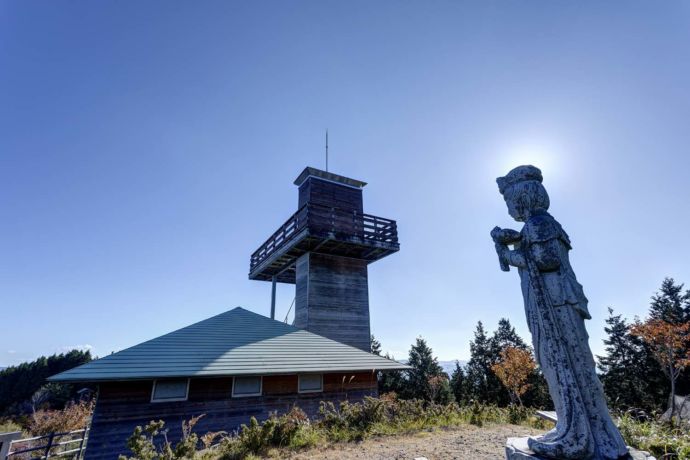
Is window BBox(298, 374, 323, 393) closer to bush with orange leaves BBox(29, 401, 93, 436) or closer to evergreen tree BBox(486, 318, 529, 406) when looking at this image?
bush with orange leaves BBox(29, 401, 93, 436)

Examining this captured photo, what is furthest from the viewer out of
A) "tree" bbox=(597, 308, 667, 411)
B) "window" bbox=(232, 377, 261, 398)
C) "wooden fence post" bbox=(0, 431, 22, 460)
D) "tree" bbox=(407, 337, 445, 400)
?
"tree" bbox=(407, 337, 445, 400)

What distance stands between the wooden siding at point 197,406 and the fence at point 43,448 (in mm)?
1634

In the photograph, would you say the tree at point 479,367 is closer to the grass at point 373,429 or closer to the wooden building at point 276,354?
the wooden building at point 276,354

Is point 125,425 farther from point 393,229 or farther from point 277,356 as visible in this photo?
point 393,229

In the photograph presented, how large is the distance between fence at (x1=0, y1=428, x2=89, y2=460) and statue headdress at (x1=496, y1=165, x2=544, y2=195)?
9.36 metres

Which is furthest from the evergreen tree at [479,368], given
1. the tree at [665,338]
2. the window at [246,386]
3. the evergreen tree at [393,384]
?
the window at [246,386]

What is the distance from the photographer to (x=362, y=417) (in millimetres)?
8805

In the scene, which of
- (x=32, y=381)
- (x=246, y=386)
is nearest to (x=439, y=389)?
(x=246, y=386)

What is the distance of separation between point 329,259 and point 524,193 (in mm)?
15184

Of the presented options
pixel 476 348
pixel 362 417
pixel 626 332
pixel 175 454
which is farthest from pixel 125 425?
pixel 626 332

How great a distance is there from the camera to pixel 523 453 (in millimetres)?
3746

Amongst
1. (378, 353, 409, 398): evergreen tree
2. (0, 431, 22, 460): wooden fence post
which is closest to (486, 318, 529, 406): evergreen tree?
(378, 353, 409, 398): evergreen tree

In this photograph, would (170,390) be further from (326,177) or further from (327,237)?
(326,177)

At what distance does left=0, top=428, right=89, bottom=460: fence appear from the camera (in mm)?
5852
